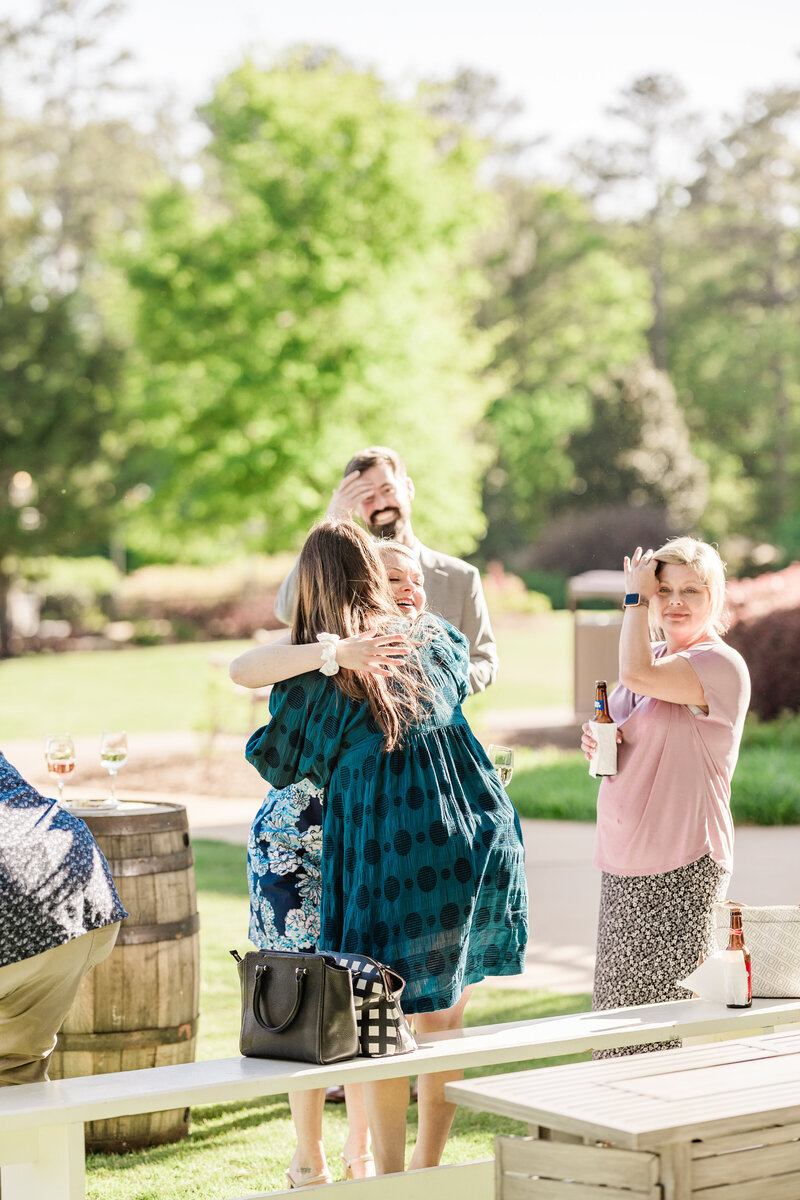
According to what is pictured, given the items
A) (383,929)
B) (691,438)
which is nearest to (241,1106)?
(383,929)

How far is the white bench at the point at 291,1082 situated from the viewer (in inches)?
118

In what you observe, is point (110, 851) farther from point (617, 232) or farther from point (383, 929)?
point (617, 232)

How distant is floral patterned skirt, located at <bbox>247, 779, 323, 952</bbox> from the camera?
11.8 ft

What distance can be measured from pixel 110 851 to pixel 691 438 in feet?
130

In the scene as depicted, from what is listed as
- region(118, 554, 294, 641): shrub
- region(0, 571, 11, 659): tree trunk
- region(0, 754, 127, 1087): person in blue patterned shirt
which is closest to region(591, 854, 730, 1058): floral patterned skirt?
region(0, 754, 127, 1087): person in blue patterned shirt

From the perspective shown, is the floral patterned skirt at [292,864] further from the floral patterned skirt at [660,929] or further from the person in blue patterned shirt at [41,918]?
the floral patterned skirt at [660,929]

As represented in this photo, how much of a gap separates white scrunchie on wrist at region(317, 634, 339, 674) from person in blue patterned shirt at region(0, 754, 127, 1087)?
654 mm

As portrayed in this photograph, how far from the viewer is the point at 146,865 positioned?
14.0ft

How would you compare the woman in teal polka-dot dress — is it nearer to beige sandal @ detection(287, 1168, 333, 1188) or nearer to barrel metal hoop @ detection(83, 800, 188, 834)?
beige sandal @ detection(287, 1168, 333, 1188)

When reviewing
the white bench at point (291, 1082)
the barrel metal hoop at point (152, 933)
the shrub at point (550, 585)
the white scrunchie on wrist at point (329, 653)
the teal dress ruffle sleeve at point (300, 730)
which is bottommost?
the white bench at point (291, 1082)

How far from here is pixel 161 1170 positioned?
167 inches

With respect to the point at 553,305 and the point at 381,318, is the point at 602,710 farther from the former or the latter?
the point at 553,305

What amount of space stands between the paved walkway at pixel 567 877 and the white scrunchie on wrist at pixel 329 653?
11.2 feet

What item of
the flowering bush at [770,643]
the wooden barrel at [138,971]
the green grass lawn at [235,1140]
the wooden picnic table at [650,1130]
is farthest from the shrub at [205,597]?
the wooden picnic table at [650,1130]
